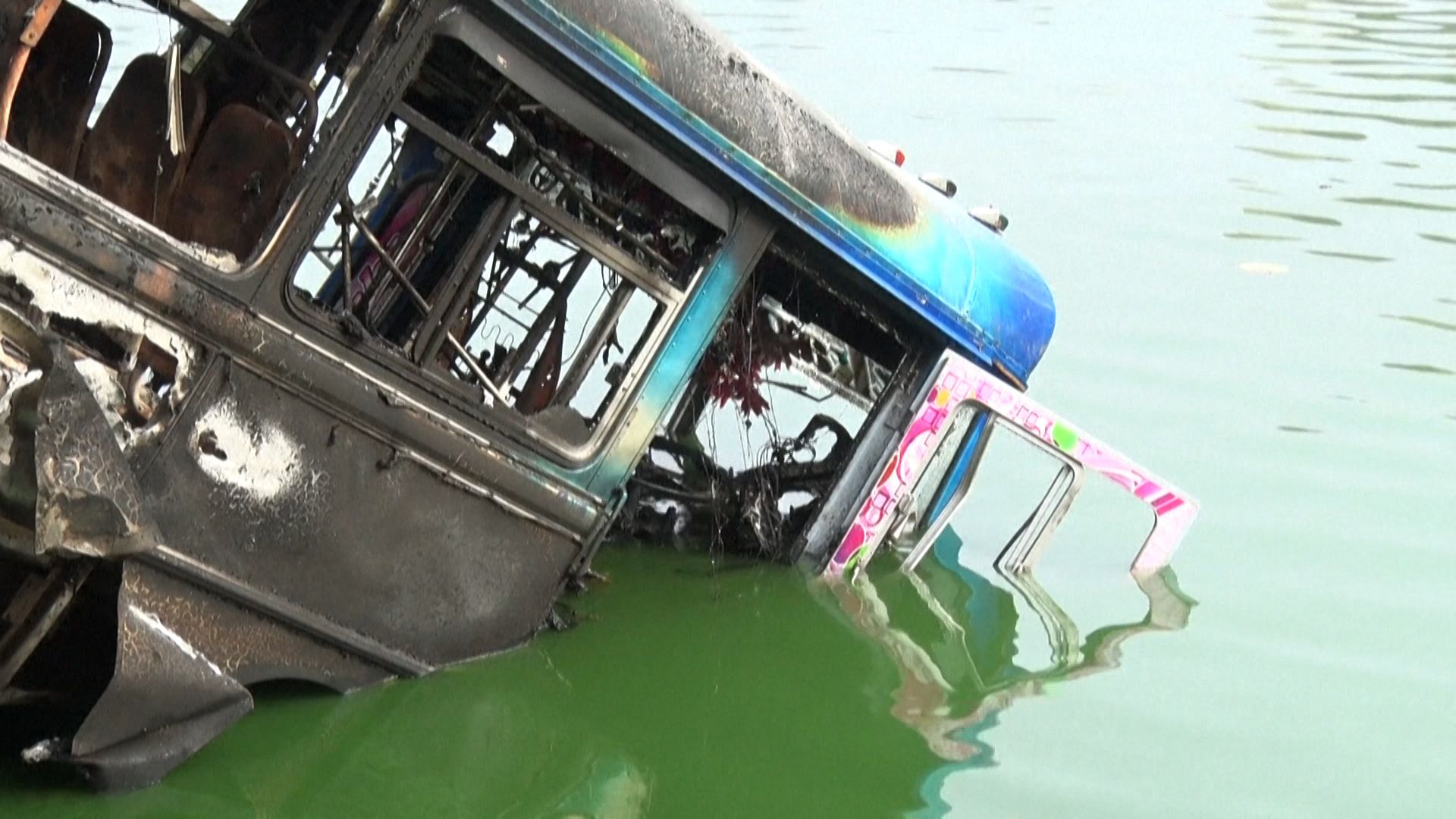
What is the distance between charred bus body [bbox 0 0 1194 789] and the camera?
373cm

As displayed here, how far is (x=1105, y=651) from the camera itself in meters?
5.58

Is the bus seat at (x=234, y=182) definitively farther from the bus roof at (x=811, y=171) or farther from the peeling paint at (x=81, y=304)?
the bus roof at (x=811, y=171)

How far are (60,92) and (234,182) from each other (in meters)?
0.94

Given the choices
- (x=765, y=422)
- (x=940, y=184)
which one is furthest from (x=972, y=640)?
(x=940, y=184)

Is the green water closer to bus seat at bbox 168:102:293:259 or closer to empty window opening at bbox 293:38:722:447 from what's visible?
empty window opening at bbox 293:38:722:447

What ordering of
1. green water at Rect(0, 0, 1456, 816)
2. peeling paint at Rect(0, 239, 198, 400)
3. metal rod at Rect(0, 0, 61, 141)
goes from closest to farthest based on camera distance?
1. peeling paint at Rect(0, 239, 198, 400)
2. metal rod at Rect(0, 0, 61, 141)
3. green water at Rect(0, 0, 1456, 816)

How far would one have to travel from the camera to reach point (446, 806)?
429cm

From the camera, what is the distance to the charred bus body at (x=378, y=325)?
3.73 metres

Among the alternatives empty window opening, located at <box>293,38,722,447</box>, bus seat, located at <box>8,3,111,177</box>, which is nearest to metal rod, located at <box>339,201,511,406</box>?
empty window opening, located at <box>293,38,722,447</box>

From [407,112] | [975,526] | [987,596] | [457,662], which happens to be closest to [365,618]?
[457,662]

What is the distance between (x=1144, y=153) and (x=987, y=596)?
7.73 m

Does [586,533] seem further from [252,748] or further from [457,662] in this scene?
[252,748]

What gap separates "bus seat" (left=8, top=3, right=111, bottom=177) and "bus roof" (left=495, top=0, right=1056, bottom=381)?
1548 mm

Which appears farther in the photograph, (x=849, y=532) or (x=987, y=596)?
(x=987, y=596)
